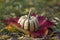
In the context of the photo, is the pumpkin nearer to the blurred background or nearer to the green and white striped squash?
the green and white striped squash

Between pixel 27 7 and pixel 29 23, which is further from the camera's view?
pixel 27 7

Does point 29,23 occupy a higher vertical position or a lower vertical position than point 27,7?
lower

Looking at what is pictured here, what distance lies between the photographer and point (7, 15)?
3.05 m

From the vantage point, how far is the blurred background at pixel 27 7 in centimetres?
313

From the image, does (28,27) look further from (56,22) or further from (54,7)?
(54,7)

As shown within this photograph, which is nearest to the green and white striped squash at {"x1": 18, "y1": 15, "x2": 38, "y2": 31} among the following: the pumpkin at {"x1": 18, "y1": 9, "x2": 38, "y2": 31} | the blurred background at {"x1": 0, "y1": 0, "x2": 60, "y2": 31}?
the pumpkin at {"x1": 18, "y1": 9, "x2": 38, "y2": 31}

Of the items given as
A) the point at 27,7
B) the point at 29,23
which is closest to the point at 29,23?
the point at 29,23

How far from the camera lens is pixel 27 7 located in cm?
345

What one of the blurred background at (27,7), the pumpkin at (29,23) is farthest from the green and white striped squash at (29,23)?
the blurred background at (27,7)

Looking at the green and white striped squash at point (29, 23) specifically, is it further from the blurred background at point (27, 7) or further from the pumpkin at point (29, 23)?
the blurred background at point (27, 7)

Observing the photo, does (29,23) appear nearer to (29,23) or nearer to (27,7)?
(29,23)

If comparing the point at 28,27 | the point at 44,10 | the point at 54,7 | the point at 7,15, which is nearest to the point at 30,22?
the point at 28,27

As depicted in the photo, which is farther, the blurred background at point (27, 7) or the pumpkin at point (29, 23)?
the blurred background at point (27, 7)

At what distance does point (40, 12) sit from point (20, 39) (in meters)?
0.87
